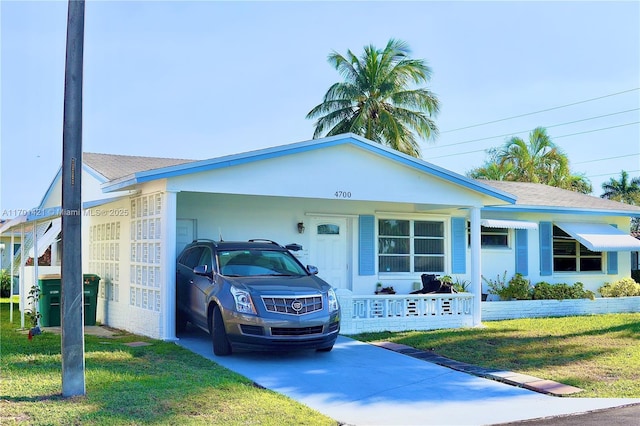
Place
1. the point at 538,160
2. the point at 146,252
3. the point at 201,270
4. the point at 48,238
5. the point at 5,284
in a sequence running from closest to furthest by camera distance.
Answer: the point at 201,270 → the point at 146,252 → the point at 48,238 → the point at 5,284 → the point at 538,160

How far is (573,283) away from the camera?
768 inches

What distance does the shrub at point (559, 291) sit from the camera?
58.8ft

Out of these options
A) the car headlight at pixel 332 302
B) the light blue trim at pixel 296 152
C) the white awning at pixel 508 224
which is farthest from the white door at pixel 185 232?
→ the white awning at pixel 508 224

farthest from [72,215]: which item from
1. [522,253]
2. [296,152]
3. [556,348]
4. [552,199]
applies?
[552,199]

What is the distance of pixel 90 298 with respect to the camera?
14742mm

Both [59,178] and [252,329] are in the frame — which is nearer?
[252,329]

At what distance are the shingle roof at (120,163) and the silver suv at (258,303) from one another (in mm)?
5608

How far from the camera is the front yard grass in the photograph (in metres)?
9.45

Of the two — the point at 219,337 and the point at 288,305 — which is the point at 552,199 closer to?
the point at 288,305

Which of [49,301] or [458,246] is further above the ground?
[458,246]

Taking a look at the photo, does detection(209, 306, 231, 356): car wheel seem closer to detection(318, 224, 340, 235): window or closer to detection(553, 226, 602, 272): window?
detection(318, 224, 340, 235): window

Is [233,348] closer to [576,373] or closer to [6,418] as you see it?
[6,418]

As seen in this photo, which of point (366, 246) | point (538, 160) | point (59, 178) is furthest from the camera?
point (538, 160)

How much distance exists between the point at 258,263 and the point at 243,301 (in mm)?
1592
